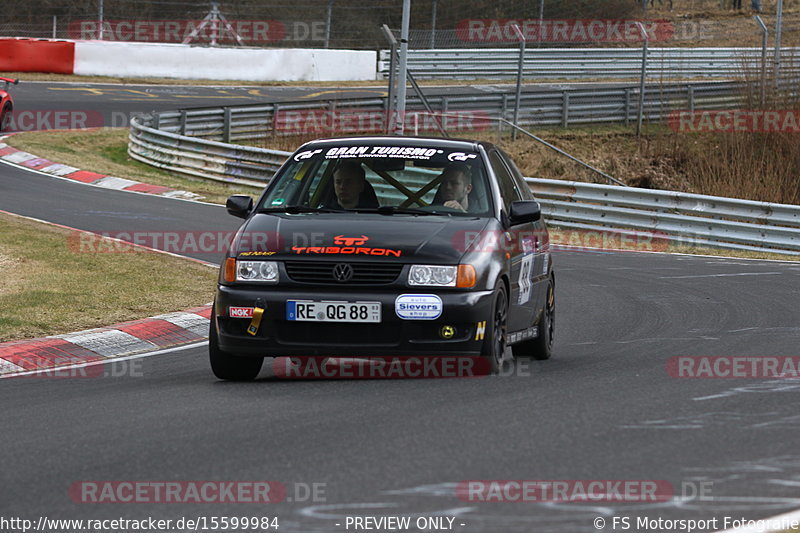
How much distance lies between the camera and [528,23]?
1911 inches

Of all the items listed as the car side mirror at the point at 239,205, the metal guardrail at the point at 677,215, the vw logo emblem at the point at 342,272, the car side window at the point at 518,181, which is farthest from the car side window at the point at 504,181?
the metal guardrail at the point at 677,215

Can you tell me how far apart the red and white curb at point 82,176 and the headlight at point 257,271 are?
16.6 metres

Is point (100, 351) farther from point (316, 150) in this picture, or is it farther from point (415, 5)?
point (415, 5)

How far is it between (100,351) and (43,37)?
38.0 meters

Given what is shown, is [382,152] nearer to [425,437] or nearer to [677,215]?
[425,437]

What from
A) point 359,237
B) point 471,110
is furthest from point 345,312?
point 471,110

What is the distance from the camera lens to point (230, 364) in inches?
332

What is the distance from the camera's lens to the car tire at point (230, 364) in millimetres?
8320

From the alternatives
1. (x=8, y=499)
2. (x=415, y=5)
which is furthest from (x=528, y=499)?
(x=415, y=5)

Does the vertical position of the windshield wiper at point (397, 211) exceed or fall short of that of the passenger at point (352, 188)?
it falls short

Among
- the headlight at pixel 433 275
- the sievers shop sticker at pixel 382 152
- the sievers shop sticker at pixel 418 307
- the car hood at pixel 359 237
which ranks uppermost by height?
the sievers shop sticker at pixel 382 152

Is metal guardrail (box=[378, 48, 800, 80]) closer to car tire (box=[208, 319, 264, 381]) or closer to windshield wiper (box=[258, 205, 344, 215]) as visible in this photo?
windshield wiper (box=[258, 205, 344, 215])

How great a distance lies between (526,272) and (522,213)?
591 millimetres

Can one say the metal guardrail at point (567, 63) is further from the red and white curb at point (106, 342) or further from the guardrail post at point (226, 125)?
the red and white curb at point (106, 342)
